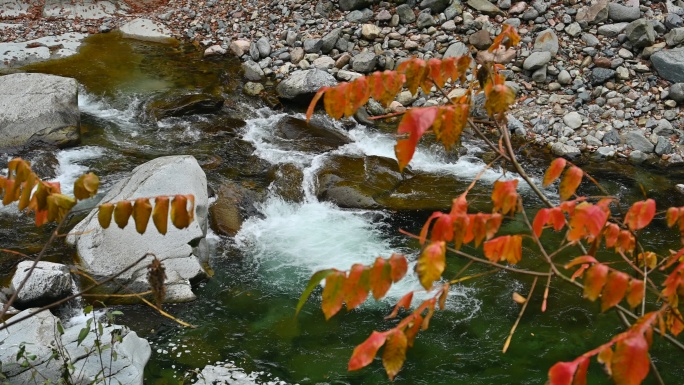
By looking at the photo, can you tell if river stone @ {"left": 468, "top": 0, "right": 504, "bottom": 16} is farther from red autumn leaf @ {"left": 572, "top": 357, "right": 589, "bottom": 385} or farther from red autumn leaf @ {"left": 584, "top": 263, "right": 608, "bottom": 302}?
red autumn leaf @ {"left": 572, "top": 357, "right": 589, "bottom": 385}

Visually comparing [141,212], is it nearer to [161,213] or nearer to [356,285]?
[161,213]

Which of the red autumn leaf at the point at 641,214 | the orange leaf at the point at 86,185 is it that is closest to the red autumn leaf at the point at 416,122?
the red autumn leaf at the point at 641,214

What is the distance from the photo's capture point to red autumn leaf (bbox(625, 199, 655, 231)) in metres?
2.19

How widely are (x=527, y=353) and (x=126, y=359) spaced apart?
306 centimetres

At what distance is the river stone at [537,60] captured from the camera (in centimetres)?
1020

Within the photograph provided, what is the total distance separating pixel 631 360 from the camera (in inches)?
58.7

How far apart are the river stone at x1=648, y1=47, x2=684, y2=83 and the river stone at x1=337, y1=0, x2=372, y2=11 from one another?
484 cm

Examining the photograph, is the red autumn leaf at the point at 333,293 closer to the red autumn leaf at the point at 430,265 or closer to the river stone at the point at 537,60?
the red autumn leaf at the point at 430,265

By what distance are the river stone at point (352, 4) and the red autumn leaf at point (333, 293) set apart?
34.8 ft

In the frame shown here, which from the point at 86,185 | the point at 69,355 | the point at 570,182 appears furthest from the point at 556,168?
the point at 69,355

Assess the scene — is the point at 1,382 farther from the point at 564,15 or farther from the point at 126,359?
the point at 564,15

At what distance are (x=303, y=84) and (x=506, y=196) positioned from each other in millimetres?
8129

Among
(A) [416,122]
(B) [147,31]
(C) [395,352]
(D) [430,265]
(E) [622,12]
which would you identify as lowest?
(B) [147,31]

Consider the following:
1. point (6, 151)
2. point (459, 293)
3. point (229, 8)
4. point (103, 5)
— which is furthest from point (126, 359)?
point (103, 5)
